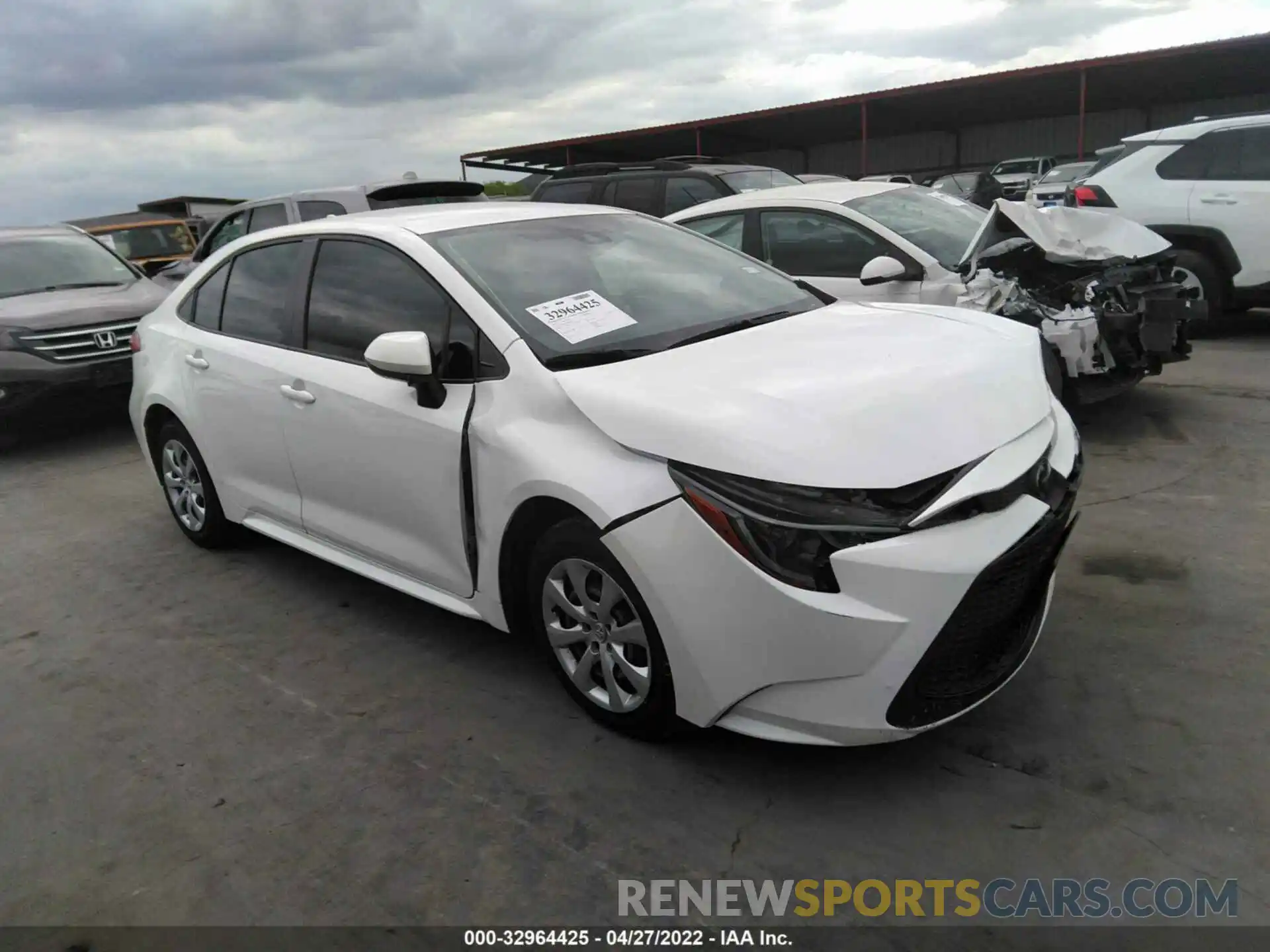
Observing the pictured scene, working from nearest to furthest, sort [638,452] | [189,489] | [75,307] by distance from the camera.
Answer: [638,452] < [189,489] < [75,307]

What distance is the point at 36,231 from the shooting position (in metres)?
8.89

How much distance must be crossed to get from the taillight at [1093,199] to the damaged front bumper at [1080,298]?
277cm

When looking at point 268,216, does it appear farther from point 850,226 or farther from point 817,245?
point 850,226

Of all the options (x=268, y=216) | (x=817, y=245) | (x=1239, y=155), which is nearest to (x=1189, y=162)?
(x=1239, y=155)

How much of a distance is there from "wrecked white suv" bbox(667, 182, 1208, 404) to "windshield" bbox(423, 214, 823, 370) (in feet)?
5.90

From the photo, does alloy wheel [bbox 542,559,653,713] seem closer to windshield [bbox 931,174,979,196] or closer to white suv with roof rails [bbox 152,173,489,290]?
white suv with roof rails [bbox 152,173,489,290]

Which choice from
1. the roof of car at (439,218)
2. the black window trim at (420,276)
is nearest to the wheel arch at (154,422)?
the roof of car at (439,218)

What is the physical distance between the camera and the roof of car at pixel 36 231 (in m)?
8.69

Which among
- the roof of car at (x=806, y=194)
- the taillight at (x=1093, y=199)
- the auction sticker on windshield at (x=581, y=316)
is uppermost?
the roof of car at (x=806, y=194)

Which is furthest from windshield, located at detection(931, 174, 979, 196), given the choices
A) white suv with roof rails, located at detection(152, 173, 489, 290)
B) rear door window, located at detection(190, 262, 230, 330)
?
rear door window, located at detection(190, 262, 230, 330)

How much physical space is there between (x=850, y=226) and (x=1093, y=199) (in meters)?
3.49

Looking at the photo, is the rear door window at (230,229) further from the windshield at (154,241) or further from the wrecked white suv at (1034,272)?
the windshield at (154,241)

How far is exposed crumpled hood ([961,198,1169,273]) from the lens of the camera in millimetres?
5594

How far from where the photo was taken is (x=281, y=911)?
8.09ft
